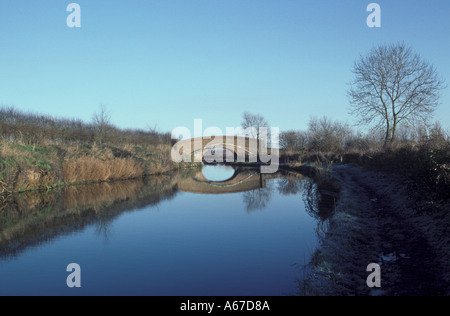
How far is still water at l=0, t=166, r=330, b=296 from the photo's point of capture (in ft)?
16.5

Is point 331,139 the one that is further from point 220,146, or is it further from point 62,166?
point 62,166

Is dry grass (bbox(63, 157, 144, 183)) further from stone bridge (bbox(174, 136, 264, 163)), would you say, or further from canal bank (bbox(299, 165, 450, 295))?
canal bank (bbox(299, 165, 450, 295))

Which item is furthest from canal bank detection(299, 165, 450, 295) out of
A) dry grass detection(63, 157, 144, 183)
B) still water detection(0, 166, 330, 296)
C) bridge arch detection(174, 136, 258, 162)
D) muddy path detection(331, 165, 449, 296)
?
bridge arch detection(174, 136, 258, 162)

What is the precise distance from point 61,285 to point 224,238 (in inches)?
147

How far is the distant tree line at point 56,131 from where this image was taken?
725 inches

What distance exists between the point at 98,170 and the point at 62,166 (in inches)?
95.6

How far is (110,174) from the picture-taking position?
63.8 ft

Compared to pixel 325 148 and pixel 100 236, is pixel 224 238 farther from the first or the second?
pixel 325 148

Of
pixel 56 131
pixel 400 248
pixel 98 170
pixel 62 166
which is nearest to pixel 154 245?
pixel 400 248

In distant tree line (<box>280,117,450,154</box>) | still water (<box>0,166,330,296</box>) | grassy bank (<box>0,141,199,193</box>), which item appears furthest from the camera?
distant tree line (<box>280,117,450,154</box>)

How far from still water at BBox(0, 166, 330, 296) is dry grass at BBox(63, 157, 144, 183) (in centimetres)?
316

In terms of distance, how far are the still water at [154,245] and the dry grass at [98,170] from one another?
3.16 meters

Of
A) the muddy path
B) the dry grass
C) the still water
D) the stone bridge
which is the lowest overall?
the still water

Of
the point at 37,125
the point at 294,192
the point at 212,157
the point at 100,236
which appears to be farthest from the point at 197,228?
the point at 212,157
